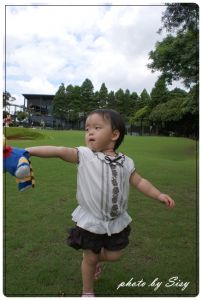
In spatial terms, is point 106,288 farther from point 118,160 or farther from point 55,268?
point 118,160

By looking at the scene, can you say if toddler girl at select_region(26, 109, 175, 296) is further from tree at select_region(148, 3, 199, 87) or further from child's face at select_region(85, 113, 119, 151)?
tree at select_region(148, 3, 199, 87)

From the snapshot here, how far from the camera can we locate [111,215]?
2.76m

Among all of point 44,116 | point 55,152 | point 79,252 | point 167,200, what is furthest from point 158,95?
point 55,152

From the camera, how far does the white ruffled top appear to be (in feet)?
8.94

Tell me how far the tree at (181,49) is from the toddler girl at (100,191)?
4375 mm

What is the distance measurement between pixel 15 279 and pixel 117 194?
1275 millimetres

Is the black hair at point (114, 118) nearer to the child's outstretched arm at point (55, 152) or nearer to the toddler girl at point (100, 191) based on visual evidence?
the toddler girl at point (100, 191)

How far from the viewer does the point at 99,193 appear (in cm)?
272

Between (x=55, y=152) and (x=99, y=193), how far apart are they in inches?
17.2

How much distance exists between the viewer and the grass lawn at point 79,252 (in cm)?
320

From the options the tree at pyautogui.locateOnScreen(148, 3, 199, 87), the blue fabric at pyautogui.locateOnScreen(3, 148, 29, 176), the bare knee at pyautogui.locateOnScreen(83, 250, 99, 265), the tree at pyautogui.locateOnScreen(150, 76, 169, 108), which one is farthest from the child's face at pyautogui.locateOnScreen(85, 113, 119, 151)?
the tree at pyautogui.locateOnScreen(150, 76, 169, 108)

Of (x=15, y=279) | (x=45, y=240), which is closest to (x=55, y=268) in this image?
(x=15, y=279)

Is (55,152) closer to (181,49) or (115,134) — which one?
(115,134)

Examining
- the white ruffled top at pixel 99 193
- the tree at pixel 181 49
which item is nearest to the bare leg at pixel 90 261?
the white ruffled top at pixel 99 193
